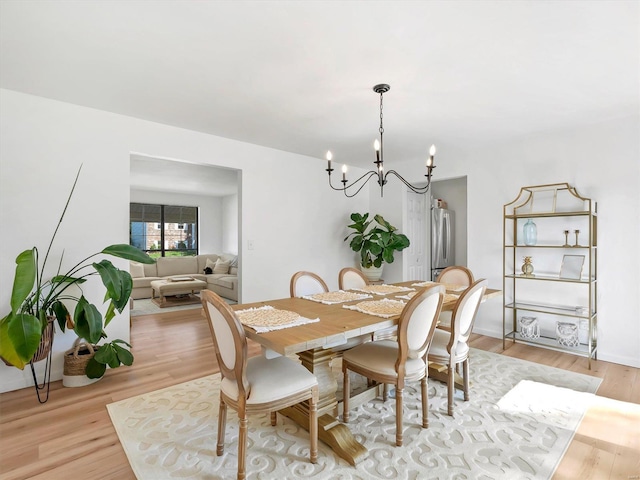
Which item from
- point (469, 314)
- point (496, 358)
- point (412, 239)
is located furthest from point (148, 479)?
point (412, 239)

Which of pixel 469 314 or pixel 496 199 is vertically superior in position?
pixel 496 199

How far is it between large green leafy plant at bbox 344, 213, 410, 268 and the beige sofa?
2.74 m

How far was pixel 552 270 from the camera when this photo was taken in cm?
379

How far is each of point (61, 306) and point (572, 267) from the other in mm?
4917

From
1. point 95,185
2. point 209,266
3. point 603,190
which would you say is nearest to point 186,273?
point 209,266

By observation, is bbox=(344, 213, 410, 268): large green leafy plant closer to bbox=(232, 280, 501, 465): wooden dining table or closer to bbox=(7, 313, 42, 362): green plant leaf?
bbox=(232, 280, 501, 465): wooden dining table

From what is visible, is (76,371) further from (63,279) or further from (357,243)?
(357,243)

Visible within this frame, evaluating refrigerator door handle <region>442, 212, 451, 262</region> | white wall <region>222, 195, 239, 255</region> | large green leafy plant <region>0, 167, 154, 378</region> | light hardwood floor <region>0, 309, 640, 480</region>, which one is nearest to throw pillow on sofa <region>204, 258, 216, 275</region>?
white wall <region>222, 195, 239, 255</region>

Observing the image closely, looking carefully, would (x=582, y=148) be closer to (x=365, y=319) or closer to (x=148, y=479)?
(x=365, y=319)

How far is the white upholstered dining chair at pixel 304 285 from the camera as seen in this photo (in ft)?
9.73

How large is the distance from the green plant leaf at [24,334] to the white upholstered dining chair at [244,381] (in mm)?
1358

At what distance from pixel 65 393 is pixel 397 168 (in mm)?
4770

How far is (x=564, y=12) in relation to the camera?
1720 mm

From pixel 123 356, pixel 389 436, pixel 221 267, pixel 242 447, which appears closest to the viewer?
pixel 242 447
